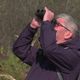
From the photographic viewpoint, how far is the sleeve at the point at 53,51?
4.56 m

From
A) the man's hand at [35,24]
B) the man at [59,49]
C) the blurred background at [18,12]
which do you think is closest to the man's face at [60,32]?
the man at [59,49]

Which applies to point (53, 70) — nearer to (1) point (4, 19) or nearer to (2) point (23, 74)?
(2) point (23, 74)

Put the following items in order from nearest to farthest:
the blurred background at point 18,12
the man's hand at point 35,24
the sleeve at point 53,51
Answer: the sleeve at point 53,51, the man's hand at point 35,24, the blurred background at point 18,12

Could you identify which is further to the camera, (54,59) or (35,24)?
(35,24)

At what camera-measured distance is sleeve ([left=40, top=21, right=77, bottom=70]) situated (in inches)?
179

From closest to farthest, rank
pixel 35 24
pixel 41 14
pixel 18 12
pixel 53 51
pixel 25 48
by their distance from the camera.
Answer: pixel 53 51 → pixel 41 14 → pixel 35 24 → pixel 25 48 → pixel 18 12

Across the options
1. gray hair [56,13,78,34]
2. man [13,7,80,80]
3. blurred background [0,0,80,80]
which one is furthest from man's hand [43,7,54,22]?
blurred background [0,0,80,80]

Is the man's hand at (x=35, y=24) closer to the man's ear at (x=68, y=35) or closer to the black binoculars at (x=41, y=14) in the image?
the black binoculars at (x=41, y=14)

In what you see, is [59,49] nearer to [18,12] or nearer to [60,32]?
[60,32]

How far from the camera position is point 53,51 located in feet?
15.0

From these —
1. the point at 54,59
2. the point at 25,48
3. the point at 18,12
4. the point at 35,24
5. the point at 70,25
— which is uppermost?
the point at 70,25

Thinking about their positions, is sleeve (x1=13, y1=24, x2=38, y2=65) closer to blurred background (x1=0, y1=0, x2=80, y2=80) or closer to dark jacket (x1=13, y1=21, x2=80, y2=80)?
dark jacket (x1=13, y1=21, x2=80, y2=80)

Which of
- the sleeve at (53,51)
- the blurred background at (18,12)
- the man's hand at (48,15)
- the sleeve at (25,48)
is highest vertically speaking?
the man's hand at (48,15)

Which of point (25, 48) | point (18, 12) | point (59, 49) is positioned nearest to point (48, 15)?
point (59, 49)
